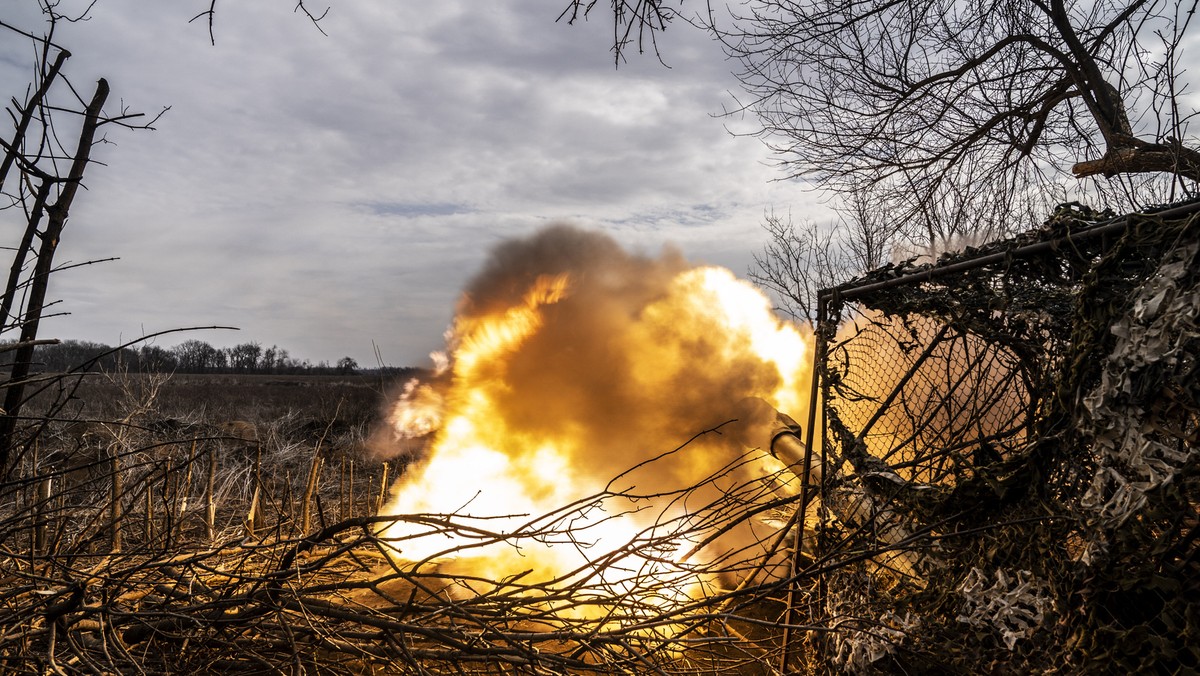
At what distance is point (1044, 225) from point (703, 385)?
233 inches

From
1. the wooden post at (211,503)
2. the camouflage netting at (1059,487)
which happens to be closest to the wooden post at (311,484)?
the wooden post at (211,503)

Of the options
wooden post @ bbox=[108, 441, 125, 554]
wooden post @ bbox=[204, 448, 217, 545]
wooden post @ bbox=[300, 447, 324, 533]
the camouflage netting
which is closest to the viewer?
the camouflage netting

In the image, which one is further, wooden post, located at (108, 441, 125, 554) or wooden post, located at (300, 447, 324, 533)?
wooden post, located at (300, 447, 324, 533)

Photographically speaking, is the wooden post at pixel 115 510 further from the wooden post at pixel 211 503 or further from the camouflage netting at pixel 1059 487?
the camouflage netting at pixel 1059 487

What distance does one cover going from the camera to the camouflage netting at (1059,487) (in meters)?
2.57

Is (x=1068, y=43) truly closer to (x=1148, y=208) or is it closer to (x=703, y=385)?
(x=703, y=385)

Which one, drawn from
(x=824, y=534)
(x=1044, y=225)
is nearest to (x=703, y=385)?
(x=824, y=534)

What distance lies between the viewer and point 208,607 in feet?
8.18


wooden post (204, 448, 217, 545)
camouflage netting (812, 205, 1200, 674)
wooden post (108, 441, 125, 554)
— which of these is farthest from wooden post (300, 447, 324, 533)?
camouflage netting (812, 205, 1200, 674)

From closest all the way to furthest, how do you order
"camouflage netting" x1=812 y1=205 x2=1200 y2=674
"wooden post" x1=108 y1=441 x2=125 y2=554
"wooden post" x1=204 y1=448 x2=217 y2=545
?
"camouflage netting" x1=812 y1=205 x2=1200 y2=674, "wooden post" x1=108 y1=441 x2=125 y2=554, "wooden post" x1=204 y1=448 x2=217 y2=545

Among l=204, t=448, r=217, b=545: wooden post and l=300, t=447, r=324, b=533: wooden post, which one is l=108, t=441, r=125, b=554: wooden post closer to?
l=204, t=448, r=217, b=545: wooden post

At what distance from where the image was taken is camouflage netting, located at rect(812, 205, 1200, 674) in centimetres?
257

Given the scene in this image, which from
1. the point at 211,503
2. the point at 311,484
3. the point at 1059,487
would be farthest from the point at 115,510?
the point at 1059,487

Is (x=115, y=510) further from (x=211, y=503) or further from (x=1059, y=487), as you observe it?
(x=1059, y=487)
